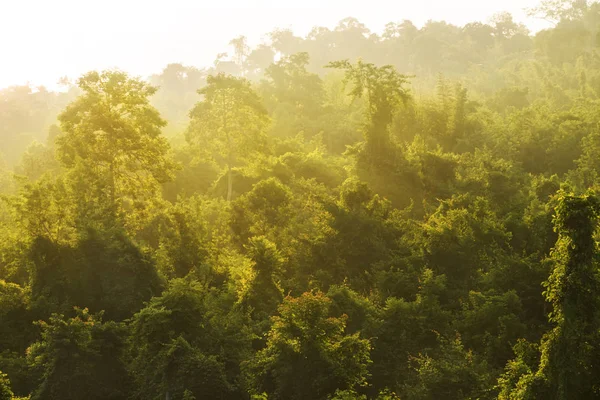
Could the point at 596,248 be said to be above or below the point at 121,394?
above

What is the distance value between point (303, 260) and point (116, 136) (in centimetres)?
1352

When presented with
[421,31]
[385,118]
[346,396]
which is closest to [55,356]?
[346,396]

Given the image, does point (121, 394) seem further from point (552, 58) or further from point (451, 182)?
point (552, 58)

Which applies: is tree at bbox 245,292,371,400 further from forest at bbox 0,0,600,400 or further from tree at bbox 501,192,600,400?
tree at bbox 501,192,600,400

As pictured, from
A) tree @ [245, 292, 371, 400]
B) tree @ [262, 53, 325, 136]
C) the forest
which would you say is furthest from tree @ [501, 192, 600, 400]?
tree @ [262, 53, 325, 136]

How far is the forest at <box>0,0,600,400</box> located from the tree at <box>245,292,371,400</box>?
0.20 ft

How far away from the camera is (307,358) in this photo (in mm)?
16547

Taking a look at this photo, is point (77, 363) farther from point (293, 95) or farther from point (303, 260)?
point (293, 95)

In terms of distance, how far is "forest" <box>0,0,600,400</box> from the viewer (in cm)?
1666

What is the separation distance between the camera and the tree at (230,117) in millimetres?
38812

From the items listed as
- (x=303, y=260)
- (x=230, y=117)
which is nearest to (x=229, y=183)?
(x=230, y=117)

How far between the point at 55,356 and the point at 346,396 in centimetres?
966

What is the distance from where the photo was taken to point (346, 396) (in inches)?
591

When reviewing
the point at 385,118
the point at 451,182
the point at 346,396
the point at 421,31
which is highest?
the point at 421,31
